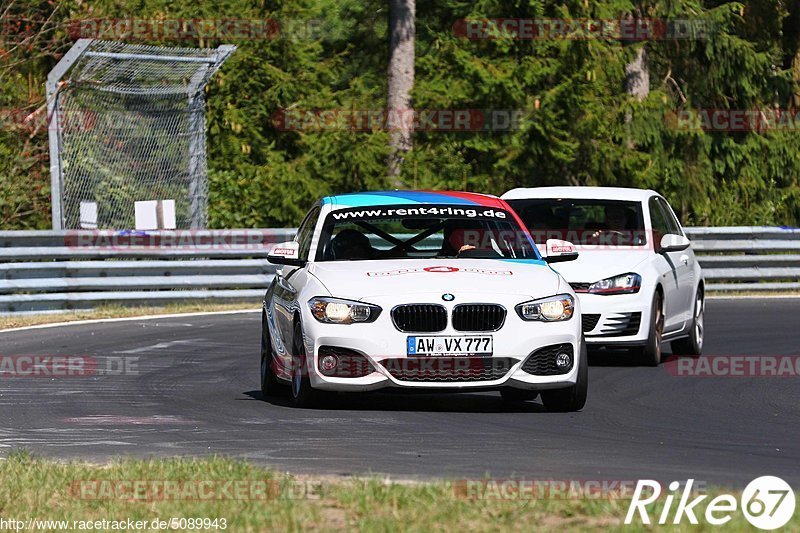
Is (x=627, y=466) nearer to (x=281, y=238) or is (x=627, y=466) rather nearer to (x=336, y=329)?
(x=336, y=329)

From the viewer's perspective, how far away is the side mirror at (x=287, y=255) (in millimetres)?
12031

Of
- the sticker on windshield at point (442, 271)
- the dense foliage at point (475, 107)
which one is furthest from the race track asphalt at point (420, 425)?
the dense foliage at point (475, 107)

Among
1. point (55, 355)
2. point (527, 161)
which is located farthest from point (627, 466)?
point (527, 161)

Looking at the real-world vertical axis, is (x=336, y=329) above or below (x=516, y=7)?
below

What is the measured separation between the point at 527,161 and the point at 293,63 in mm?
5620

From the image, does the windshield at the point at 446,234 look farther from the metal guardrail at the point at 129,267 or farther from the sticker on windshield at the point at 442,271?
the metal guardrail at the point at 129,267

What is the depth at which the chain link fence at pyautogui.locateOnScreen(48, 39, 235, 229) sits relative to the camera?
23.8 metres

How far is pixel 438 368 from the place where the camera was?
35.6 ft

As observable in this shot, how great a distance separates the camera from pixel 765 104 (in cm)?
3650

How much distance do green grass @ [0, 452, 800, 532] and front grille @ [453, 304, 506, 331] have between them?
2.94 metres

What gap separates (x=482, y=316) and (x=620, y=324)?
12.6 feet

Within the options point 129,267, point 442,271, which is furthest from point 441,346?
point 129,267

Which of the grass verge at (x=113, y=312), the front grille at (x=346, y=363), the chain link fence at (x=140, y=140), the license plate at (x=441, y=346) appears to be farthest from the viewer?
the chain link fence at (x=140, y=140)

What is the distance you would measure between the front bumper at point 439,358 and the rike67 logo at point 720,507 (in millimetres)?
3226
